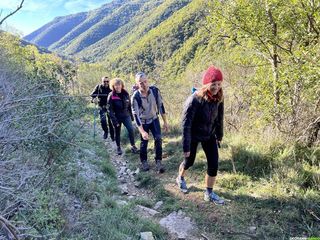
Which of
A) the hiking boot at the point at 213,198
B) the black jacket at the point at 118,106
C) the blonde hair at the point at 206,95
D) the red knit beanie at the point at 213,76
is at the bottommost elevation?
the hiking boot at the point at 213,198

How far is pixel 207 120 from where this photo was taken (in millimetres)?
4172

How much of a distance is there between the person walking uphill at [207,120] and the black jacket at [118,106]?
9.83ft

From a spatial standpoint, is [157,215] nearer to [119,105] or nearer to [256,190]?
[256,190]

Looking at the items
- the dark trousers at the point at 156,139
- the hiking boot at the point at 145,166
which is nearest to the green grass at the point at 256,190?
the hiking boot at the point at 145,166

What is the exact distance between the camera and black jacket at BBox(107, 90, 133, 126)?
278 inches

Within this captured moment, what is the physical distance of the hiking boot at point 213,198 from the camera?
14.1ft

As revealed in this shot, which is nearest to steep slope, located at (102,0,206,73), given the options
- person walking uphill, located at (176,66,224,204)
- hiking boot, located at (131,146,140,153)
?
hiking boot, located at (131,146,140,153)

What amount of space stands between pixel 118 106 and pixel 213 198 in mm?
3509

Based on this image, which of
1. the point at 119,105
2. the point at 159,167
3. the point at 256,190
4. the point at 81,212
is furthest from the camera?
the point at 119,105

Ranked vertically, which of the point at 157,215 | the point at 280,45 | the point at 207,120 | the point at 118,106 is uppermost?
the point at 280,45

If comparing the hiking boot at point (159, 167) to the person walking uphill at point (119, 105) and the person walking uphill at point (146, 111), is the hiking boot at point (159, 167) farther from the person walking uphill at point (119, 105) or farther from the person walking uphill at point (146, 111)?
the person walking uphill at point (119, 105)

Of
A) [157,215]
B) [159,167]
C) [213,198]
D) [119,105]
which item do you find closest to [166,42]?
[119,105]

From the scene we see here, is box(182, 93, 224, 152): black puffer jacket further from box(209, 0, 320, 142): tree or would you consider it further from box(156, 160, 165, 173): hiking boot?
box(156, 160, 165, 173): hiking boot

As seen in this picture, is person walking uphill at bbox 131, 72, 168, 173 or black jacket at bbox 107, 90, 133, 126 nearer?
person walking uphill at bbox 131, 72, 168, 173
